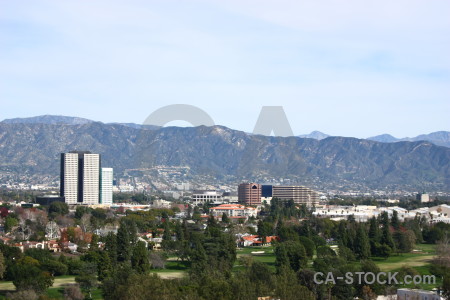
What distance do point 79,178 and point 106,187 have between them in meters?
4.44

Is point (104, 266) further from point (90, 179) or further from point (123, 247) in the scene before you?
point (90, 179)

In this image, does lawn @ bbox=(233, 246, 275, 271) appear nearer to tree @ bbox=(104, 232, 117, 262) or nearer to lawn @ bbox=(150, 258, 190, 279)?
lawn @ bbox=(150, 258, 190, 279)

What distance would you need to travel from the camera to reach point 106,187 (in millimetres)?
95625

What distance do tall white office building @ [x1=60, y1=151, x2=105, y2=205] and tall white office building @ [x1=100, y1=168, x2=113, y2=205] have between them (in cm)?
197

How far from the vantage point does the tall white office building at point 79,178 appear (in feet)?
300

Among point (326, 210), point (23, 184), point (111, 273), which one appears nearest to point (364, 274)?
point (111, 273)

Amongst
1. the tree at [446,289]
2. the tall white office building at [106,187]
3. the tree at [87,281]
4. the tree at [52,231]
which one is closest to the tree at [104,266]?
the tree at [87,281]

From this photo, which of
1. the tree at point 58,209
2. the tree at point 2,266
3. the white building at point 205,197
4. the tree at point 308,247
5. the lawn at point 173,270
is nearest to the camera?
the tree at point 2,266

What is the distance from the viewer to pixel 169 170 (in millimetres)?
158750

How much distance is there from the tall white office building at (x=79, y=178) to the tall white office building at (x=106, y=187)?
1975 millimetres

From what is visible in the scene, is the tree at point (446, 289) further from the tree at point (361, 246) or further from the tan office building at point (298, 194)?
the tan office building at point (298, 194)

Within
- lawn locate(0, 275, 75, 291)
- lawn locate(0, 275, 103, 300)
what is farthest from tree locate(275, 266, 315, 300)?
lawn locate(0, 275, 75, 291)

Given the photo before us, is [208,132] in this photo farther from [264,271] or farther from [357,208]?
[264,271]

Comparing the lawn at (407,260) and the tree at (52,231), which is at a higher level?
the tree at (52,231)
